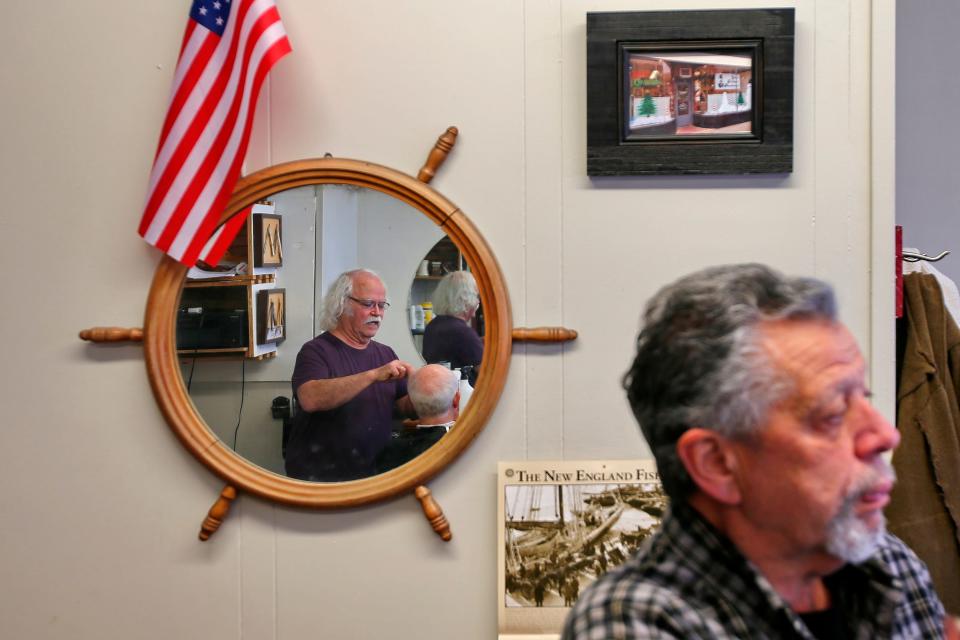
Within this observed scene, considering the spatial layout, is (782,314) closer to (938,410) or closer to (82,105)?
(938,410)

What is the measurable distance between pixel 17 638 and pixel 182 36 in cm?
133

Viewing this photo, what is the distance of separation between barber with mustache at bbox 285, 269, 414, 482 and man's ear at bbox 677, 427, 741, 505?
98 cm

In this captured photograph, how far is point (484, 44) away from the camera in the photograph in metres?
2.04

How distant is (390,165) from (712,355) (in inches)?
44.3

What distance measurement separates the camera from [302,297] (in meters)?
2.03

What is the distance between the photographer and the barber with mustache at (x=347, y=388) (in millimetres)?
2021

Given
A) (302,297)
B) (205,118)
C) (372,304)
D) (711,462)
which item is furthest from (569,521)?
(205,118)

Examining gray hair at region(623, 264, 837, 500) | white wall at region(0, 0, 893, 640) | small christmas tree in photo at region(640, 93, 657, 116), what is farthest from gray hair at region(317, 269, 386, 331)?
gray hair at region(623, 264, 837, 500)

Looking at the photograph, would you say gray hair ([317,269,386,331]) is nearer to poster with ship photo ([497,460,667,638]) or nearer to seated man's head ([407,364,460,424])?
seated man's head ([407,364,460,424])

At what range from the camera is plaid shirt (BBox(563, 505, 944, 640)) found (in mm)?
1030

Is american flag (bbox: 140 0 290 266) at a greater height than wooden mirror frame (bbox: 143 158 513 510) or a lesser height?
greater

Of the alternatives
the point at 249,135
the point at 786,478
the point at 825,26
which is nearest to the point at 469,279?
the point at 249,135

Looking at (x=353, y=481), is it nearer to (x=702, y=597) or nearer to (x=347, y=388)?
(x=347, y=388)

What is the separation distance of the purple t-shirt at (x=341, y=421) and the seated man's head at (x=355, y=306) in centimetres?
2
